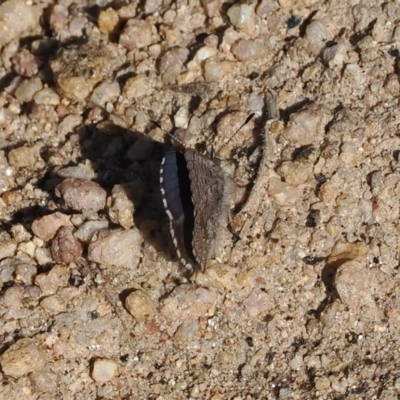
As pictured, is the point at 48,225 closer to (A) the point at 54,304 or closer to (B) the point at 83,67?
(A) the point at 54,304

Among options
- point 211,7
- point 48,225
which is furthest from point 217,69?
point 48,225

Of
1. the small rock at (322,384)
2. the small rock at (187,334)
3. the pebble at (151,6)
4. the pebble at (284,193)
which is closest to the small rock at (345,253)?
the pebble at (284,193)

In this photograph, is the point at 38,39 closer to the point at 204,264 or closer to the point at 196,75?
the point at 196,75

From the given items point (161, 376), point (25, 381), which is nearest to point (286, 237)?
point (161, 376)

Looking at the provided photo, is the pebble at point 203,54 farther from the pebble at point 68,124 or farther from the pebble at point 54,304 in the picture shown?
the pebble at point 54,304

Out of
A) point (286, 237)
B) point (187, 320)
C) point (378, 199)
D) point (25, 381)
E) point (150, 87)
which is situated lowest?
point (25, 381)
